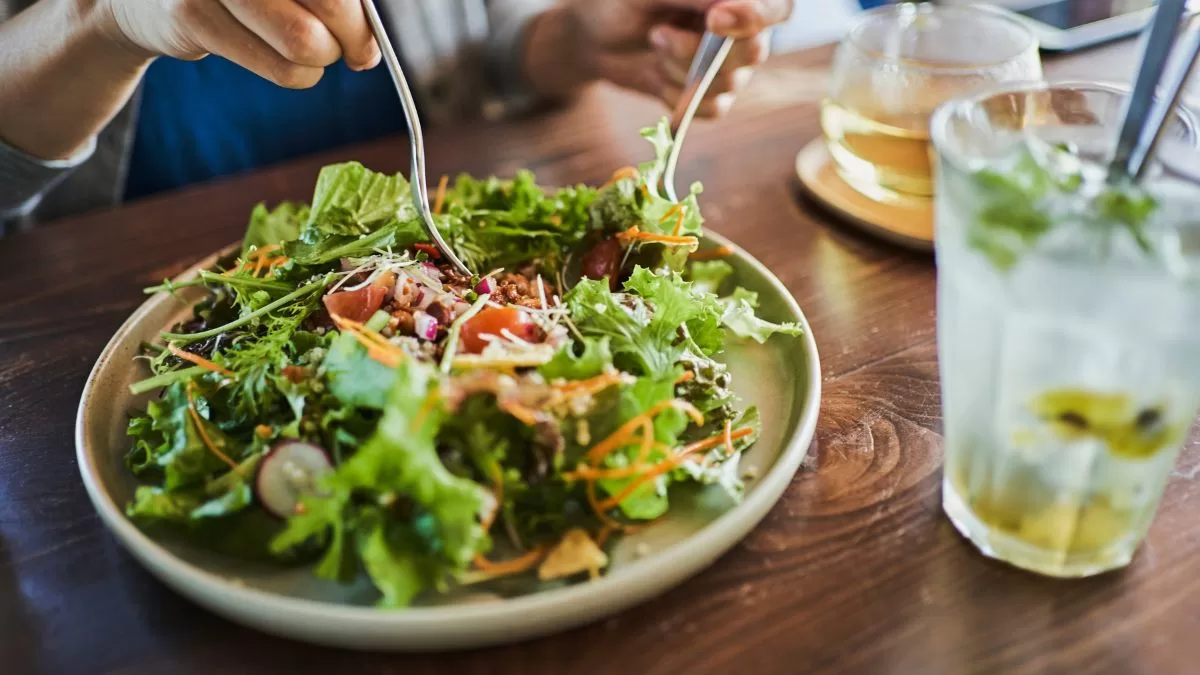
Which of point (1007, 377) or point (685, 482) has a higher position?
point (1007, 377)

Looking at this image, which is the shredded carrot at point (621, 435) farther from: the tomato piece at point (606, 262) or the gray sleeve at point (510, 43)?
the gray sleeve at point (510, 43)

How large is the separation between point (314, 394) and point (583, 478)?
0.36 m

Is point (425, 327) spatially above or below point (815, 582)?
above

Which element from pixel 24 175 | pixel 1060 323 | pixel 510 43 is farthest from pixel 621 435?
pixel 510 43

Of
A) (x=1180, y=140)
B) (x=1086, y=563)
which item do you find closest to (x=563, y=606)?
(x=1086, y=563)

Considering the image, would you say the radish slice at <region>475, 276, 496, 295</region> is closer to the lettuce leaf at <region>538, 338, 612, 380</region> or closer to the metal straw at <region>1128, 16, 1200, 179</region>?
the lettuce leaf at <region>538, 338, 612, 380</region>

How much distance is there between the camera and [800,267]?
1662 millimetres

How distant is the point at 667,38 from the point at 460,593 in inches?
60.3

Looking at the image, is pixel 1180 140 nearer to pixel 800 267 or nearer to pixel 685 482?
pixel 685 482

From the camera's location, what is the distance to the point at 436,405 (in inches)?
37.7

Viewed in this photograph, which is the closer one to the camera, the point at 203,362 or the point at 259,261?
the point at 203,362

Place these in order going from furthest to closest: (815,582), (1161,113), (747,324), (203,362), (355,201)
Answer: (355,201), (747,324), (203,362), (815,582), (1161,113)

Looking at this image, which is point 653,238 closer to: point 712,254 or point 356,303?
point 712,254

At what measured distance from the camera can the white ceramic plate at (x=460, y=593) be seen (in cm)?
88
